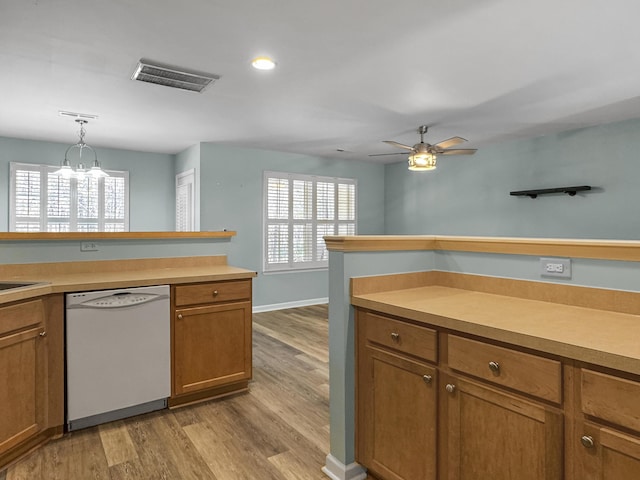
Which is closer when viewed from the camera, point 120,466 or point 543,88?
point 120,466

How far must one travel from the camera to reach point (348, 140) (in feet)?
18.1

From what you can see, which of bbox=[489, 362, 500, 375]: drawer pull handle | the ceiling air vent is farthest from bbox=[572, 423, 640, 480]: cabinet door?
the ceiling air vent

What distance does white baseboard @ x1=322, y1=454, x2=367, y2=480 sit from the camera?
194 centimetres

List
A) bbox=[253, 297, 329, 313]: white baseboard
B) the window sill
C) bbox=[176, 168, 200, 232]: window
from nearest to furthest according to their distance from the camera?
the window sill → bbox=[176, 168, 200, 232]: window → bbox=[253, 297, 329, 313]: white baseboard

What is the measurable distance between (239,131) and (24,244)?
2887 millimetres

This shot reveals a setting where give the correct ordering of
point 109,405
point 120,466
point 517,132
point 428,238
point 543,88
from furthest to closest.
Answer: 1. point 517,132
2. point 543,88
3. point 109,405
4. point 428,238
5. point 120,466

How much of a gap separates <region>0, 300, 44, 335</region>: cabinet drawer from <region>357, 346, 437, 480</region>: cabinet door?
182cm

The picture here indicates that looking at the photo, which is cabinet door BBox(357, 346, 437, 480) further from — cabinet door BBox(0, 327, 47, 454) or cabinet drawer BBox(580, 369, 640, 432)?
cabinet door BBox(0, 327, 47, 454)

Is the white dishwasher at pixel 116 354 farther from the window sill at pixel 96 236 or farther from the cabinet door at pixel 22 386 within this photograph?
the window sill at pixel 96 236

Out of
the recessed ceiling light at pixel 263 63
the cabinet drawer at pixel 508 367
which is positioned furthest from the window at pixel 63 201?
the cabinet drawer at pixel 508 367

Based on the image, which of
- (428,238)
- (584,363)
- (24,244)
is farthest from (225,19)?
(584,363)

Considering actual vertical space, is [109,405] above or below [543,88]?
below

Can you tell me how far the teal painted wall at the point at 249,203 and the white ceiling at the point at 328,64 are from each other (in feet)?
2.88

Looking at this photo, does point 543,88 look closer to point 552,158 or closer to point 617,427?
point 552,158
